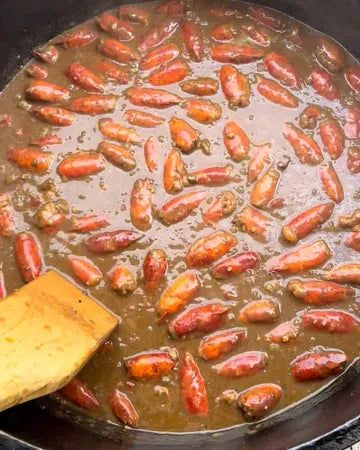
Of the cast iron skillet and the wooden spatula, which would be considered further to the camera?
the cast iron skillet

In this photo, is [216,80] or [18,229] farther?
[216,80]

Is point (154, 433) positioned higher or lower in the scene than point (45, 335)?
lower

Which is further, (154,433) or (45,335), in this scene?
(154,433)

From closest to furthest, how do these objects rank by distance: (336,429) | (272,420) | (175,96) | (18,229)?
(336,429) → (272,420) → (18,229) → (175,96)

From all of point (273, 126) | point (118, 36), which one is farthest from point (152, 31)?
point (273, 126)

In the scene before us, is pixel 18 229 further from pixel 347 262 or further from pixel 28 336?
pixel 347 262
